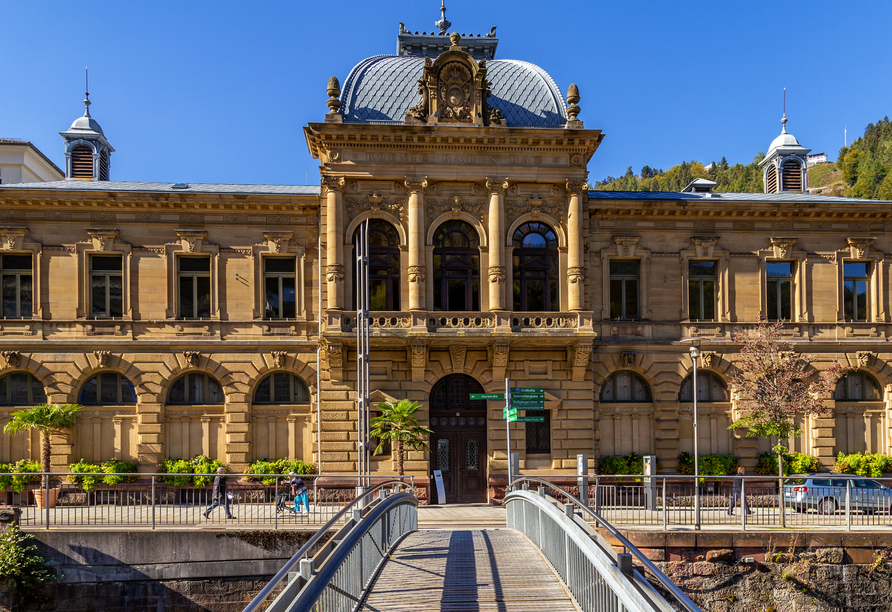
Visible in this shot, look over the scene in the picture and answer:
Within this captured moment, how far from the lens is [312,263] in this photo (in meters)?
30.6

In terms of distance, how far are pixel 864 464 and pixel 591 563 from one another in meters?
25.2

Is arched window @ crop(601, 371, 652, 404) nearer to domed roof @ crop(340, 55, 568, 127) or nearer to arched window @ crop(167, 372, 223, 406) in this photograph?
domed roof @ crop(340, 55, 568, 127)

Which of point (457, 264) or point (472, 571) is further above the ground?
point (457, 264)

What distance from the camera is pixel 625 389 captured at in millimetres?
31062

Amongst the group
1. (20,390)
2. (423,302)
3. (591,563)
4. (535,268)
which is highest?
(535,268)

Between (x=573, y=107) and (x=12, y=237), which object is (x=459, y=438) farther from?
(x=12, y=237)

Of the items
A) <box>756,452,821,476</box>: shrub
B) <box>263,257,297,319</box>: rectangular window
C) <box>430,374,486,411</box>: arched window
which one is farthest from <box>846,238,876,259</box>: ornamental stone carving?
<box>263,257,297,319</box>: rectangular window

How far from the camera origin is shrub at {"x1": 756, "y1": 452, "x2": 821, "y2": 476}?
3028 centimetres

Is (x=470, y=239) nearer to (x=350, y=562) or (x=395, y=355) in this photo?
(x=395, y=355)

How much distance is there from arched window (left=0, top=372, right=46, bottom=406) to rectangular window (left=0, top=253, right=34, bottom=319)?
2432mm

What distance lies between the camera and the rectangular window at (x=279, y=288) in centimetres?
3070

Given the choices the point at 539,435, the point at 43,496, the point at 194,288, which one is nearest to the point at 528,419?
the point at 539,435

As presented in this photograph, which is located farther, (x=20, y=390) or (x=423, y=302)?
(x=20, y=390)

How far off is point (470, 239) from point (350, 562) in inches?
814
